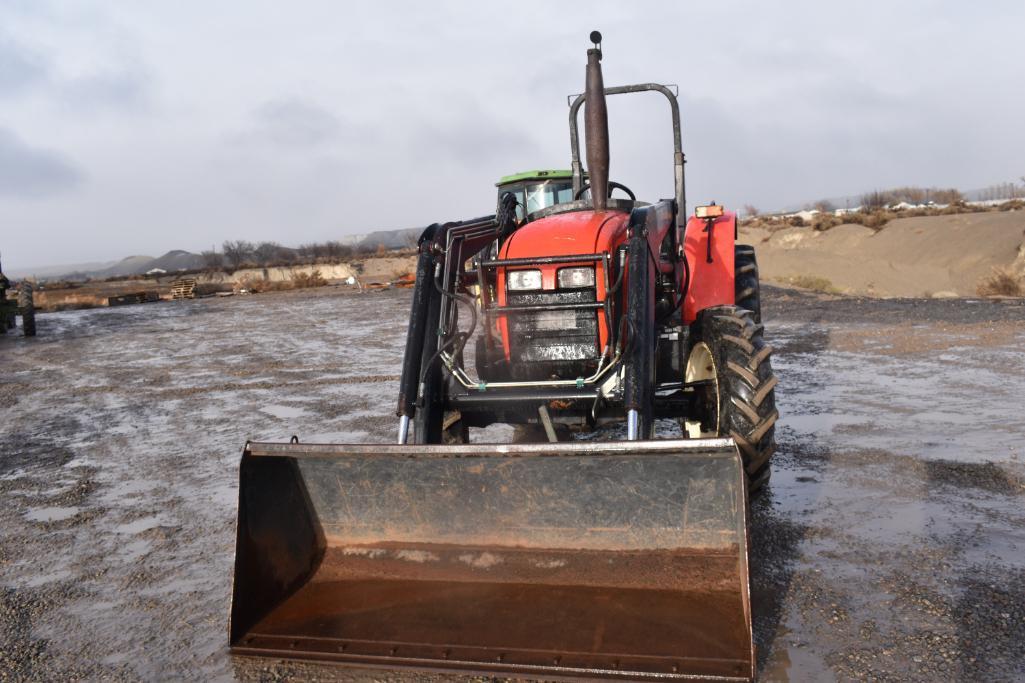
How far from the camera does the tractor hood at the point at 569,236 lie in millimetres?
4953

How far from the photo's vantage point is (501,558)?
3812 mm

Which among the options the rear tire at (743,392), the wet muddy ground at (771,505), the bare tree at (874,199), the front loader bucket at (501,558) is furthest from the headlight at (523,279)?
the bare tree at (874,199)

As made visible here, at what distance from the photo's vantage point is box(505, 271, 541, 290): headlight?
200 inches

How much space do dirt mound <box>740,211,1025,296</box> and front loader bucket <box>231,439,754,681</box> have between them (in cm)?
1690

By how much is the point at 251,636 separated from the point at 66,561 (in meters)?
1.88

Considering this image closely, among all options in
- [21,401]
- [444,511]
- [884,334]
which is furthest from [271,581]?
[884,334]

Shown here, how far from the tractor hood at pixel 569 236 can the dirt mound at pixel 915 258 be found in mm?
15460

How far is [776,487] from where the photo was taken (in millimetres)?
5414

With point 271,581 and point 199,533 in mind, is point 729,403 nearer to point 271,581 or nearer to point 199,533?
point 271,581

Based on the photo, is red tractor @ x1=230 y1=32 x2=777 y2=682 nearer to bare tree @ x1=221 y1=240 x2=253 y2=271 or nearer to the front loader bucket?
the front loader bucket

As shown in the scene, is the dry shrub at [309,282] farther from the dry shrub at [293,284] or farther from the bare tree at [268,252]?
the bare tree at [268,252]

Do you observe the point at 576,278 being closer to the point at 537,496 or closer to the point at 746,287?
the point at 537,496

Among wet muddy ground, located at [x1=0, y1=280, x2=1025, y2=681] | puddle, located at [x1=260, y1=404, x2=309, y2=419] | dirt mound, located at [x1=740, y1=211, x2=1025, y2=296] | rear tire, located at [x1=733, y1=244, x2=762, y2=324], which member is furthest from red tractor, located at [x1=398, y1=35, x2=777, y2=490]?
dirt mound, located at [x1=740, y1=211, x2=1025, y2=296]

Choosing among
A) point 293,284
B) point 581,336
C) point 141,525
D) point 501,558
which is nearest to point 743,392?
point 581,336
